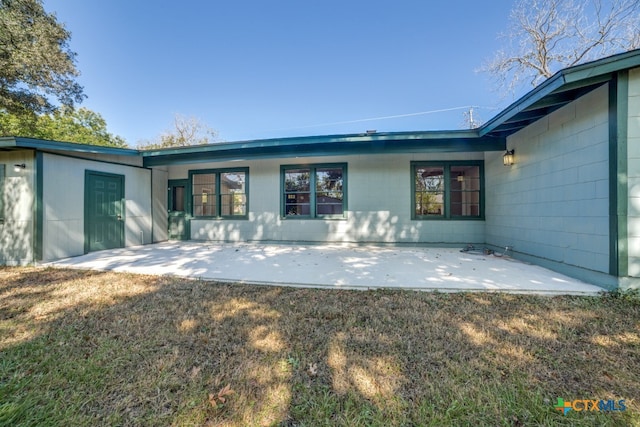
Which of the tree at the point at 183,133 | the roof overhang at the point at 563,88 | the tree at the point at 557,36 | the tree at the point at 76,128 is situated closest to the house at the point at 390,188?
the roof overhang at the point at 563,88

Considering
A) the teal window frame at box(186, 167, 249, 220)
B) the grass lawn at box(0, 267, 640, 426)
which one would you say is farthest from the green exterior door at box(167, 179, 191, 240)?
the grass lawn at box(0, 267, 640, 426)

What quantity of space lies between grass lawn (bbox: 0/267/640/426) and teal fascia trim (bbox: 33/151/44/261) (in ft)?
8.27

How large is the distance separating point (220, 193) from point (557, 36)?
15118 mm

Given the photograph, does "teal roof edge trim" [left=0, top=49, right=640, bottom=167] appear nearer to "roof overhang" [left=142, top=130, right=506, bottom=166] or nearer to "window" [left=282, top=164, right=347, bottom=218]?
"roof overhang" [left=142, top=130, right=506, bottom=166]

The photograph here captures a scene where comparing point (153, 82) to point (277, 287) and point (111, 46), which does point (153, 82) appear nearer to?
point (111, 46)

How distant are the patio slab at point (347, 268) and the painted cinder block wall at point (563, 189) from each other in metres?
0.41

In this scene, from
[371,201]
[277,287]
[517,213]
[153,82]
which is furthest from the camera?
[153,82]

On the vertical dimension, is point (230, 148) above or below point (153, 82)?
below

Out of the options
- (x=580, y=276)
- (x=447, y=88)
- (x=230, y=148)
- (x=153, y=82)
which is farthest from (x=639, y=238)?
(x=153, y=82)

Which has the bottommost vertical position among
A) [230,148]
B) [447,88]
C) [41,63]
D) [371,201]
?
[371,201]

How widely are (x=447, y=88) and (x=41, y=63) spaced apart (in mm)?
17549

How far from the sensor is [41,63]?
28.8ft

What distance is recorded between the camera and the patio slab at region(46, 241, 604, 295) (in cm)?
346

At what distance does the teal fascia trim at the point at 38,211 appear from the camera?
16.1 ft
